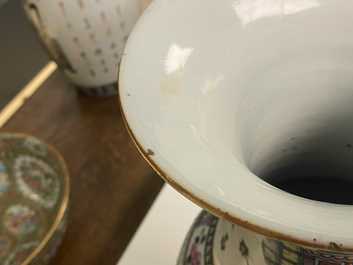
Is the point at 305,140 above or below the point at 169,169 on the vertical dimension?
below

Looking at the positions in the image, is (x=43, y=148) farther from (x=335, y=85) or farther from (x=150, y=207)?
(x=335, y=85)

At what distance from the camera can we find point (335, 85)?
1.11ft

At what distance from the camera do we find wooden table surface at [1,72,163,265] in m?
0.54

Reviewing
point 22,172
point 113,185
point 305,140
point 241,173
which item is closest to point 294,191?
point 305,140

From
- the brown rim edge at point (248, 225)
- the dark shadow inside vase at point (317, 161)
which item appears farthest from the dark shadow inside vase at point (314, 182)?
the brown rim edge at point (248, 225)

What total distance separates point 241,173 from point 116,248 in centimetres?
31

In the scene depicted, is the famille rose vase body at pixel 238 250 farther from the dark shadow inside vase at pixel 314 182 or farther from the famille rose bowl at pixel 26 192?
the famille rose bowl at pixel 26 192

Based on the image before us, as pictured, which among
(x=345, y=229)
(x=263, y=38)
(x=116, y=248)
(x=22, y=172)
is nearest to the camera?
(x=345, y=229)

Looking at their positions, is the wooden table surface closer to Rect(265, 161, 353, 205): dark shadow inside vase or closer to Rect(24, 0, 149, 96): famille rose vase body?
Rect(24, 0, 149, 96): famille rose vase body

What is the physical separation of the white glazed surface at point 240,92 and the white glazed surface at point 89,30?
0.99 ft

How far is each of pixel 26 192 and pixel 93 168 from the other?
0.09 m

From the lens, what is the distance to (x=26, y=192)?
2.07ft

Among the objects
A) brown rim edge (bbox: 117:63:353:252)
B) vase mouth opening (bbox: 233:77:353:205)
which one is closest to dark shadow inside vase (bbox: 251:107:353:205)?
vase mouth opening (bbox: 233:77:353:205)

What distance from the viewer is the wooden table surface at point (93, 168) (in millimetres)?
538
